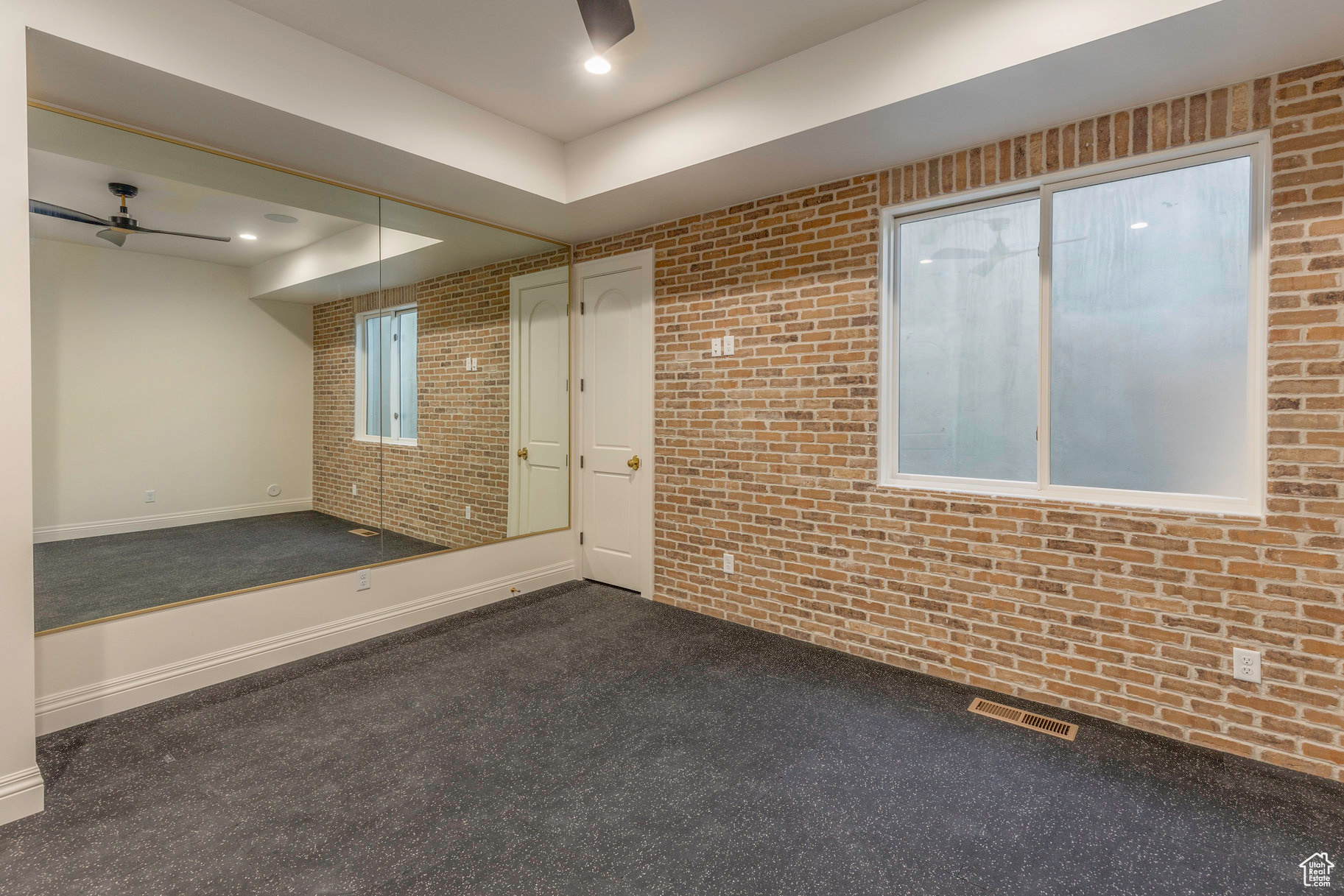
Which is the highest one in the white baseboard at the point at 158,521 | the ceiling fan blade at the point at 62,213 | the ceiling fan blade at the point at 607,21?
the ceiling fan blade at the point at 607,21

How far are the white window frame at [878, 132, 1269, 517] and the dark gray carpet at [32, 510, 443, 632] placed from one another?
9.87ft

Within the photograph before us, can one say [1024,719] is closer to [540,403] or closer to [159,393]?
[540,403]

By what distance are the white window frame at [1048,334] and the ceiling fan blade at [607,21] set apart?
1959mm

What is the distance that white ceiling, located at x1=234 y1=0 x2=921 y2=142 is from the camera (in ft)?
7.81

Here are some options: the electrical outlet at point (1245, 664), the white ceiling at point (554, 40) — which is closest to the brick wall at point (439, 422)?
the white ceiling at point (554, 40)

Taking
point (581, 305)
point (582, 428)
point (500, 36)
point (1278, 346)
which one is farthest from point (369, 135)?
point (1278, 346)

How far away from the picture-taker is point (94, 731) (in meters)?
2.40

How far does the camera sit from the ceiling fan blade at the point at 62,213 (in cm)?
230

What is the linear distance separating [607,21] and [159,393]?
2626 millimetres

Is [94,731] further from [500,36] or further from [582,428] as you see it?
[500,36]

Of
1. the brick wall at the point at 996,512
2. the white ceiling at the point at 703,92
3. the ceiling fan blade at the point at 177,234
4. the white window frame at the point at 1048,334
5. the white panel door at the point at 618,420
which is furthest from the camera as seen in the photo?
the white panel door at the point at 618,420

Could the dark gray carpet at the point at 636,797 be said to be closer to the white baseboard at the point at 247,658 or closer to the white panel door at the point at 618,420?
the white baseboard at the point at 247,658

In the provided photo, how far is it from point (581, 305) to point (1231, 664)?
13.6ft

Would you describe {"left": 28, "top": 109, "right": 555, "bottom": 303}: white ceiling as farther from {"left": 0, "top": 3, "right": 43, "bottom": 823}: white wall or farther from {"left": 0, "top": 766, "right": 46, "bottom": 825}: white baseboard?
{"left": 0, "top": 766, "right": 46, "bottom": 825}: white baseboard
